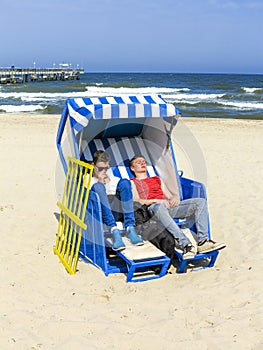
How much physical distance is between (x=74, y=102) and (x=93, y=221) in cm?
144

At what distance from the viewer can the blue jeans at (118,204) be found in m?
4.82

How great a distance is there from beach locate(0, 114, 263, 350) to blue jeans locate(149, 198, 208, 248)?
389 mm

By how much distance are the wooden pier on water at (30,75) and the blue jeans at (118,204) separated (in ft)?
162

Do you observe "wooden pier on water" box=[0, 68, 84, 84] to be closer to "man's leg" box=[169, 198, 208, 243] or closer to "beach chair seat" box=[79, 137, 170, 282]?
"man's leg" box=[169, 198, 208, 243]

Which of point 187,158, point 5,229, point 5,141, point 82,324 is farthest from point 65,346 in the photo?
point 5,141

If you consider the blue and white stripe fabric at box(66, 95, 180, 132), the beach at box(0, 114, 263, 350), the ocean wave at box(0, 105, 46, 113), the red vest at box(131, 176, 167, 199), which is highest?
the blue and white stripe fabric at box(66, 95, 180, 132)

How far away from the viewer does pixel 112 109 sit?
201 inches

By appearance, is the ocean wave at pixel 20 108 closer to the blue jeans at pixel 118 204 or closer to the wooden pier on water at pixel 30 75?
the blue jeans at pixel 118 204

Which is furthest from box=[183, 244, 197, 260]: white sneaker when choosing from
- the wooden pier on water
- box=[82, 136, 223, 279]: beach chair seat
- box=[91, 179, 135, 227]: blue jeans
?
the wooden pier on water

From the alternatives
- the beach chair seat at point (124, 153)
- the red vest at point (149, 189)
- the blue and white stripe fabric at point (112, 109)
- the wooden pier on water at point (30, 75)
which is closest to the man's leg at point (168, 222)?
the red vest at point (149, 189)

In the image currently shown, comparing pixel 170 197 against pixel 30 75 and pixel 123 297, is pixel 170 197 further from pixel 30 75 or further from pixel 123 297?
pixel 30 75

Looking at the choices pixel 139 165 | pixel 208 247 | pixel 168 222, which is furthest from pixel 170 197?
pixel 208 247

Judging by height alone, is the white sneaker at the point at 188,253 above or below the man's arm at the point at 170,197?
below

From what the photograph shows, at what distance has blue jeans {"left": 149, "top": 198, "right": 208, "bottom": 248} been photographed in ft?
15.8
